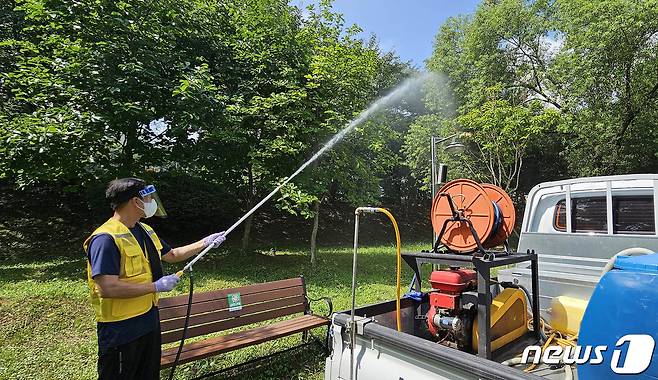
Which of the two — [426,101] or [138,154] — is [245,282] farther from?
[426,101]

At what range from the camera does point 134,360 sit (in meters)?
2.53

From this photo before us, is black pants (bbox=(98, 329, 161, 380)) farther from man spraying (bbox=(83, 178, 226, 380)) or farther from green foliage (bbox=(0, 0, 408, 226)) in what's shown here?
green foliage (bbox=(0, 0, 408, 226))

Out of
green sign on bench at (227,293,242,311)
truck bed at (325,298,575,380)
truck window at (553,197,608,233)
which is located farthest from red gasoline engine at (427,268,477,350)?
green sign on bench at (227,293,242,311)

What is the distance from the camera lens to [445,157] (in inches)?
634

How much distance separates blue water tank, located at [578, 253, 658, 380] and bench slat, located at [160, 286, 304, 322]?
3423 millimetres

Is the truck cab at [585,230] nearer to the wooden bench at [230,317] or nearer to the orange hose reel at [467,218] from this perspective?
the orange hose reel at [467,218]

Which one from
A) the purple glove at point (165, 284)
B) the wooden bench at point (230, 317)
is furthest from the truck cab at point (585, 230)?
the purple glove at point (165, 284)

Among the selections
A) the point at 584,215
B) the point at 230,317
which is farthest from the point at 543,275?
the point at 230,317

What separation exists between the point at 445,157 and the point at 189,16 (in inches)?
448

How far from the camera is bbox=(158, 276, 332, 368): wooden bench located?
367 cm

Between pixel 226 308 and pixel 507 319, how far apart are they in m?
2.89

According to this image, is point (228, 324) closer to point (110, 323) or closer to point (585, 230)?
point (110, 323)

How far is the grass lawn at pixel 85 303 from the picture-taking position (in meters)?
4.11

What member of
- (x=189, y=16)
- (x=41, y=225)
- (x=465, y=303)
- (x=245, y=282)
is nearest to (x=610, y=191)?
(x=465, y=303)
